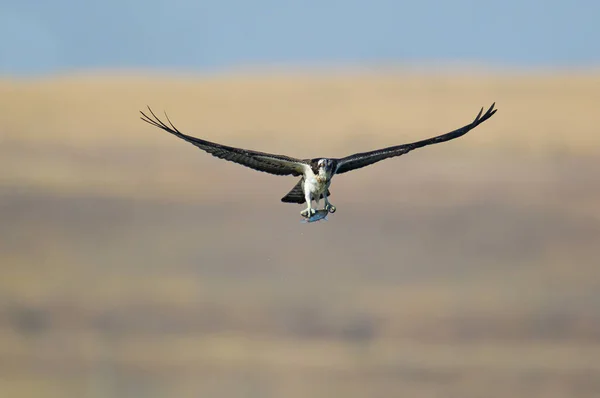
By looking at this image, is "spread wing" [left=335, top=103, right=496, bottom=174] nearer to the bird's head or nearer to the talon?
the bird's head

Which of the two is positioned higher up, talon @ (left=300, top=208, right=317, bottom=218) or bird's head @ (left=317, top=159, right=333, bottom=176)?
bird's head @ (left=317, top=159, right=333, bottom=176)

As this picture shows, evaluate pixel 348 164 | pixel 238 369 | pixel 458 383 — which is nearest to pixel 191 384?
pixel 238 369

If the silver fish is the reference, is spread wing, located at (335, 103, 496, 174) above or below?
above

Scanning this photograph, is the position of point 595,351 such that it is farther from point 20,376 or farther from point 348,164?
point 348,164

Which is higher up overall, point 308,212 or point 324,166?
point 324,166

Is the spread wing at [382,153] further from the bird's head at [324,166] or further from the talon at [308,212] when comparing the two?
the talon at [308,212]

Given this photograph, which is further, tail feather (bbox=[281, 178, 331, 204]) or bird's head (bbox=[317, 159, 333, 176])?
tail feather (bbox=[281, 178, 331, 204])

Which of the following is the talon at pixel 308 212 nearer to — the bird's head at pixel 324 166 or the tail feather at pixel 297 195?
the tail feather at pixel 297 195

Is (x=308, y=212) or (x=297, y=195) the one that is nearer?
(x=308, y=212)

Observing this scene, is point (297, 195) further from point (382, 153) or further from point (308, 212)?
point (382, 153)

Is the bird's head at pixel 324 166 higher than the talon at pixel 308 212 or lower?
higher

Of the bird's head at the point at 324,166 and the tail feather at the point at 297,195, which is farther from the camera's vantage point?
the tail feather at the point at 297,195

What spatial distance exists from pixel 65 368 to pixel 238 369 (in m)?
4.92

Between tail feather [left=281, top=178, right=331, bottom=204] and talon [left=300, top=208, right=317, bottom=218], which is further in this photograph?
tail feather [left=281, top=178, right=331, bottom=204]
